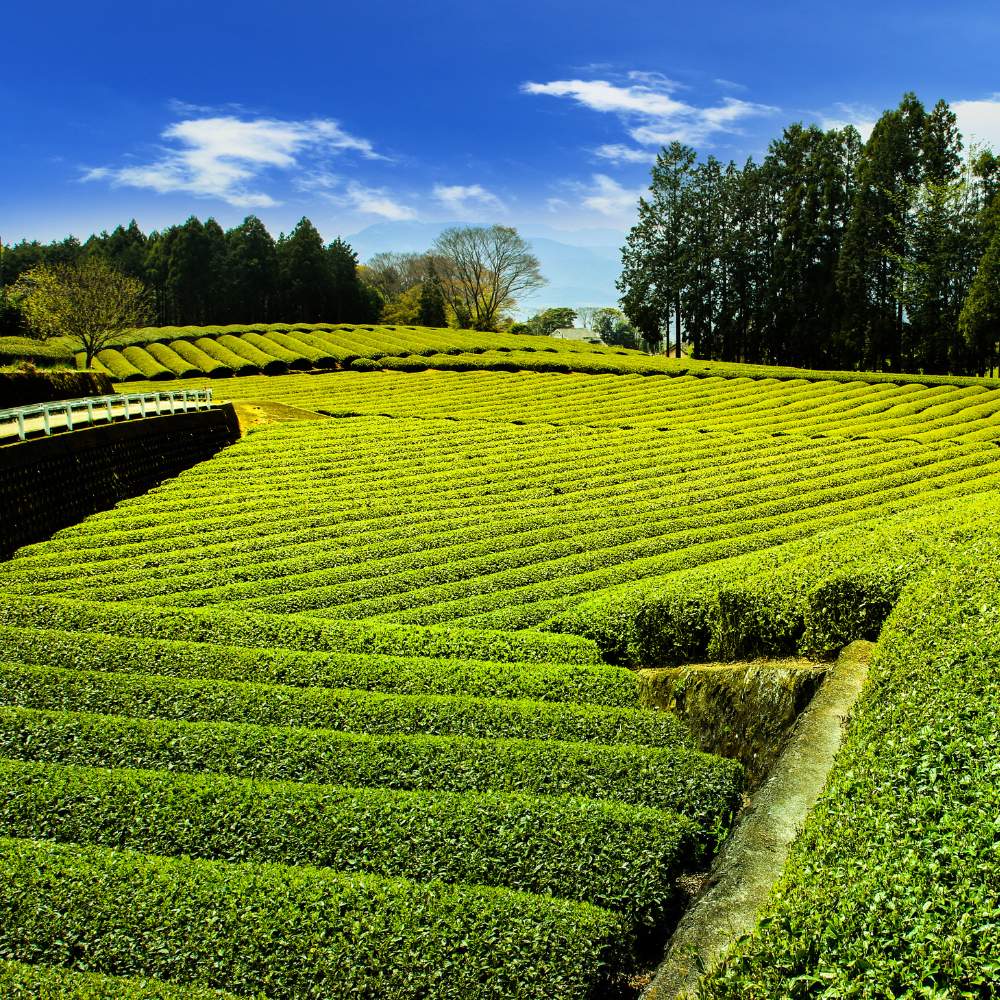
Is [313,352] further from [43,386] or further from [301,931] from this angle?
[301,931]

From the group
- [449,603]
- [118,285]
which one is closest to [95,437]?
[449,603]

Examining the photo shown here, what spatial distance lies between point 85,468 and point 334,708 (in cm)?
1306

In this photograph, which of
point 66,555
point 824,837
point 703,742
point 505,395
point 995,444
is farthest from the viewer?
point 505,395

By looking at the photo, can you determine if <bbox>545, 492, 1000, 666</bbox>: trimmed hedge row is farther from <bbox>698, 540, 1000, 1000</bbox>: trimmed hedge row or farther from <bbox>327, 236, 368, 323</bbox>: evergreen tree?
<bbox>327, 236, 368, 323</bbox>: evergreen tree

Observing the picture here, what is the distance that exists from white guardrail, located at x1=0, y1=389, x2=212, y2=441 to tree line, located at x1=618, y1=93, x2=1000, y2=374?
40829 mm

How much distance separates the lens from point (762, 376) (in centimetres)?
4231

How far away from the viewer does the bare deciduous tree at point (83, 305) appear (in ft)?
149

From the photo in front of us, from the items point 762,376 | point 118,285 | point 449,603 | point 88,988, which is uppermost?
point 118,285

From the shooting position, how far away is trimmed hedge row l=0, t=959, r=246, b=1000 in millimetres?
5520

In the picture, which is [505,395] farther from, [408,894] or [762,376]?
[408,894]

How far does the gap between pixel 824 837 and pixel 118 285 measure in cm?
5567

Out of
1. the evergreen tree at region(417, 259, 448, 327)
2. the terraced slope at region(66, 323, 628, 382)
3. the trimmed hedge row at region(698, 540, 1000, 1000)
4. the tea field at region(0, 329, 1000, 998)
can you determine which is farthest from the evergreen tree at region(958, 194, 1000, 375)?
the evergreen tree at region(417, 259, 448, 327)

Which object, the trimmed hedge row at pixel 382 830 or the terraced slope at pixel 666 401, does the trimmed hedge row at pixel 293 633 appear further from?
the terraced slope at pixel 666 401

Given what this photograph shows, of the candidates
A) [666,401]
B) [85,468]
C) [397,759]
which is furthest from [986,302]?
[397,759]
